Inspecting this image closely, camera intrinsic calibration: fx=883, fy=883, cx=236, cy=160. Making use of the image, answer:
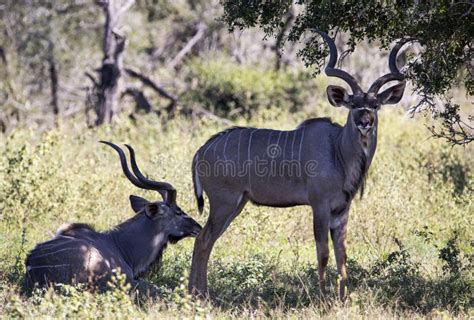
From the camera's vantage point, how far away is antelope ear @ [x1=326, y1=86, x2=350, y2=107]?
621 centimetres

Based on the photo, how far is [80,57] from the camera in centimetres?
2038

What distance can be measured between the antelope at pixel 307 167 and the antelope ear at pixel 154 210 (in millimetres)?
299

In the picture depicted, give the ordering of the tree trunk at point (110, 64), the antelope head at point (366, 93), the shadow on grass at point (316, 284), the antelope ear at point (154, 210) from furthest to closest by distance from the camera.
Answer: the tree trunk at point (110, 64)
the antelope ear at point (154, 210)
the antelope head at point (366, 93)
the shadow on grass at point (316, 284)

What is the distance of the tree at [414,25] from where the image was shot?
592 centimetres

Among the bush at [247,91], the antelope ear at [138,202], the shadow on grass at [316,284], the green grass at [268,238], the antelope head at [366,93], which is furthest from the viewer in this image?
the bush at [247,91]

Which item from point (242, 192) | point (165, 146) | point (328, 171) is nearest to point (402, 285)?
point (328, 171)

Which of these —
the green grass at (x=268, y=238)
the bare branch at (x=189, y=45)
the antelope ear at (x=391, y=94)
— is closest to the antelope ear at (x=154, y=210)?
the green grass at (x=268, y=238)

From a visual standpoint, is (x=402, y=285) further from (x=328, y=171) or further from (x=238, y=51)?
(x=238, y=51)

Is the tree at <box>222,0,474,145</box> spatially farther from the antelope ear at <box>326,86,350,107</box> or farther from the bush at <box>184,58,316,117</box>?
the bush at <box>184,58,316,117</box>

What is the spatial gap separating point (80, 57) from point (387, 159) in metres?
11.3

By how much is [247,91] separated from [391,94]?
33.5ft

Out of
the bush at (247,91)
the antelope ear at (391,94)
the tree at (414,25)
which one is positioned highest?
the tree at (414,25)

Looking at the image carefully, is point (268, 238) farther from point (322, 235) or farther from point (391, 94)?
point (391, 94)

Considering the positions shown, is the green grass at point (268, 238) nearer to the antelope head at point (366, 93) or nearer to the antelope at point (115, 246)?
the antelope at point (115, 246)
